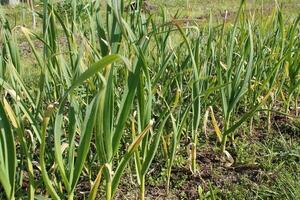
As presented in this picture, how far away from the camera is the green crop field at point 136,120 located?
1248 millimetres

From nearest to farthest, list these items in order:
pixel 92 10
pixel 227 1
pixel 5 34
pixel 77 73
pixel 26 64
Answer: pixel 77 73 → pixel 5 34 → pixel 92 10 → pixel 26 64 → pixel 227 1

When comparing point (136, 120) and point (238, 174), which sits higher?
point (136, 120)

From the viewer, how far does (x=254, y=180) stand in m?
1.81

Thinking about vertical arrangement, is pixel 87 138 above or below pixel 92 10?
below

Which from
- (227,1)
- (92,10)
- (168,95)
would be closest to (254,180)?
(168,95)

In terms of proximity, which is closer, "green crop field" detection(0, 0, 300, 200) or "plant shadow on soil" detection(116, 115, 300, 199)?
"green crop field" detection(0, 0, 300, 200)

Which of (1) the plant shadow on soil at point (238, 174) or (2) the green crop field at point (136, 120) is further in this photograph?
(1) the plant shadow on soil at point (238, 174)

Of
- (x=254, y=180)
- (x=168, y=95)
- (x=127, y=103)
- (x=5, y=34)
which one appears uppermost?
(x=5, y=34)

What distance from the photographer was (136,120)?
1.79m

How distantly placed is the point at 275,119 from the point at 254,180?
1.89 feet

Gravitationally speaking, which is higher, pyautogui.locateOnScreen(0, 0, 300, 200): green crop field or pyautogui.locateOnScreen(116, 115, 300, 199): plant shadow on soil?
pyautogui.locateOnScreen(0, 0, 300, 200): green crop field

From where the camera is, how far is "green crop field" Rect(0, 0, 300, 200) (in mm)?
1248

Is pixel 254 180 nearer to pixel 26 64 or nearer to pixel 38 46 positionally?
pixel 26 64

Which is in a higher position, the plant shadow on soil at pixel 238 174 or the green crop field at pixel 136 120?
the green crop field at pixel 136 120
